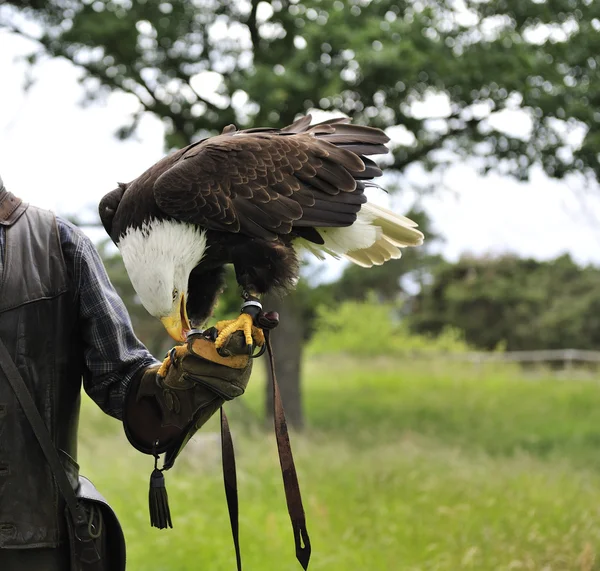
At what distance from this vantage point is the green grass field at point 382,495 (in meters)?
4.34

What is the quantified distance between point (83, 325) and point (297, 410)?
7828mm

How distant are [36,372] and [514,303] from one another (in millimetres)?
18314

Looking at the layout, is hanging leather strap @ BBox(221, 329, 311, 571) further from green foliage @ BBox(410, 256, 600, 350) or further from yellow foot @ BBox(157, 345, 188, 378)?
green foliage @ BBox(410, 256, 600, 350)

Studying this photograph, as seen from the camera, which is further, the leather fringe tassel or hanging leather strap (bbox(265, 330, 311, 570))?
the leather fringe tassel

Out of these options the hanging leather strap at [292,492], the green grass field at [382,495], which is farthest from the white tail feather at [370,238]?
the green grass field at [382,495]

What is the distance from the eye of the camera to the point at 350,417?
35.2 feet

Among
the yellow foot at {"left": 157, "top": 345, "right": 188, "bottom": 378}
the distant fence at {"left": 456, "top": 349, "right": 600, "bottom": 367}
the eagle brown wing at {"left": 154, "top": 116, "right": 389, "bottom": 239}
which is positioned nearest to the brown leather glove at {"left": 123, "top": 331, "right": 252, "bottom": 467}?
the yellow foot at {"left": 157, "top": 345, "right": 188, "bottom": 378}

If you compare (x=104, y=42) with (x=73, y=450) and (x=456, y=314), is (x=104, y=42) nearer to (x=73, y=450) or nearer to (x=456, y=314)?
(x=73, y=450)

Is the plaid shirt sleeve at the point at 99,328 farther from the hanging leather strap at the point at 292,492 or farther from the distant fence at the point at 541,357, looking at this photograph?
the distant fence at the point at 541,357

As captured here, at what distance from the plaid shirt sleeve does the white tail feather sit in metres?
0.83

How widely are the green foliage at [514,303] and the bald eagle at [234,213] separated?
16.2 meters

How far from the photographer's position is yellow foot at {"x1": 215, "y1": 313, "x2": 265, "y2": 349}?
1933mm

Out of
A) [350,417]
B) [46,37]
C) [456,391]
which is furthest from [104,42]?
[456,391]

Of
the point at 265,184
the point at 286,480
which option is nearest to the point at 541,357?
the point at 265,184
